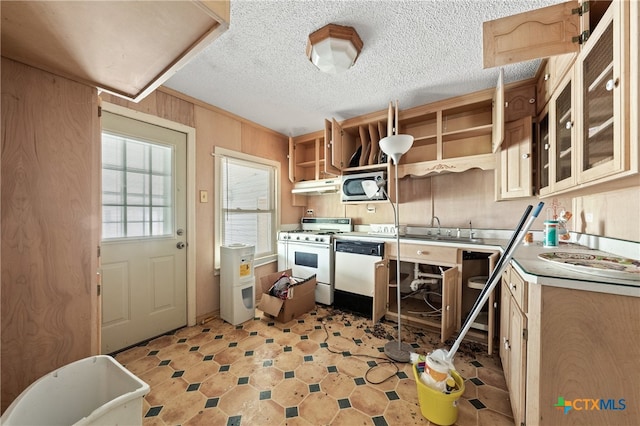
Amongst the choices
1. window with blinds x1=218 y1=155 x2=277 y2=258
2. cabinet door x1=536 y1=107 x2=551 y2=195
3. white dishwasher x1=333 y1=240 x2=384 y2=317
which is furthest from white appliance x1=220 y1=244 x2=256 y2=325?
cabinet door x1=536 y1=107 x2=551 y2=195

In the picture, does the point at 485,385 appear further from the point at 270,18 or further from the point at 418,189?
the point at 270,18

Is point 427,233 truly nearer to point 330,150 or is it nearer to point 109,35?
point 330,150

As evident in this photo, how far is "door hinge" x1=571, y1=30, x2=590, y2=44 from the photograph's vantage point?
115 centimetres

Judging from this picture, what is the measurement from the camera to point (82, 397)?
984 mm

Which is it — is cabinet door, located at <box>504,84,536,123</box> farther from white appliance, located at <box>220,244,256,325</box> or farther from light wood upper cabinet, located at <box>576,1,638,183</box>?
white appliance, located at <box>220,244,256,325</box>

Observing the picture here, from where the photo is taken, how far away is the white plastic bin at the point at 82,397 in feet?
2.60

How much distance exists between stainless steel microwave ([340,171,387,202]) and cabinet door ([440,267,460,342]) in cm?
108

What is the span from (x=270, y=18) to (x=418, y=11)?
0.88m

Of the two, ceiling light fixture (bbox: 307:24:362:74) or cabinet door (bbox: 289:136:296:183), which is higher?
ceiling light fixture (bbox: 307:24:362:74)

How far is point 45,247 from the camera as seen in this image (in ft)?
3.16

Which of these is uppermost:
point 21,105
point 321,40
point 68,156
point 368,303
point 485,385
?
point 321,40

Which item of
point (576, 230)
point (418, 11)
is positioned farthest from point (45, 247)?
point (576, 230)

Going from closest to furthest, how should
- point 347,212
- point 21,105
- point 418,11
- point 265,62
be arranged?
point 21,105 → point 418,11 → point 265,62 → point 347,212

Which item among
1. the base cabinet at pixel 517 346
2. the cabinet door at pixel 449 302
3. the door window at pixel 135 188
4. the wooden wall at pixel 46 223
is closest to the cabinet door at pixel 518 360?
the base cabinet at pixel 517 346
